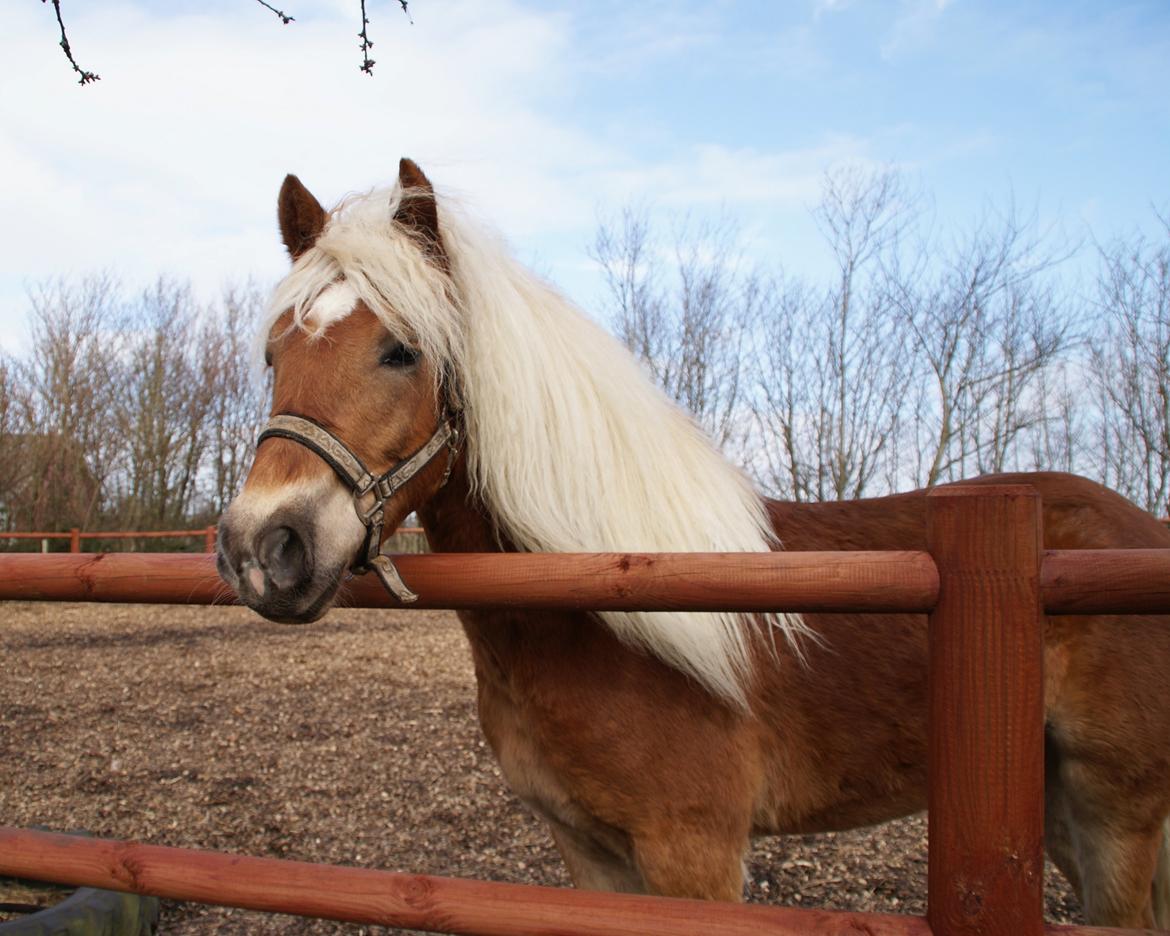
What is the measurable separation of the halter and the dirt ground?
8.45ft

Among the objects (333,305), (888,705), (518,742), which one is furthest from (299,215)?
(888,705)

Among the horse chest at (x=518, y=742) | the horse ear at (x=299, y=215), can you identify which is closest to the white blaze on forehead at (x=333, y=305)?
the horse ear at (x=299, y=215)

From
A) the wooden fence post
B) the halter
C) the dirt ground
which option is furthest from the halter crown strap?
the dirt ground

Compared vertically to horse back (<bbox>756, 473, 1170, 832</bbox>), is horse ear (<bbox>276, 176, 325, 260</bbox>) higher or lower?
higher

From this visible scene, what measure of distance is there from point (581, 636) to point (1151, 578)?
50.2 inches

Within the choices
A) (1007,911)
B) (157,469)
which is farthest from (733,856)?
(157,469)

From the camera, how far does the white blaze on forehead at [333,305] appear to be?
184 cm

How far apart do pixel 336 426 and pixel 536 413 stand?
51cm

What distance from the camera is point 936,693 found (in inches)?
48.6

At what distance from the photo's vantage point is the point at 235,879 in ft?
4.88

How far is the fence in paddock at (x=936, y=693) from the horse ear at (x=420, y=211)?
948mm

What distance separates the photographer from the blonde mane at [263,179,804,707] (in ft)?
6.36

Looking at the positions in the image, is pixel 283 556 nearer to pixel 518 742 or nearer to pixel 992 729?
pixel 518 742

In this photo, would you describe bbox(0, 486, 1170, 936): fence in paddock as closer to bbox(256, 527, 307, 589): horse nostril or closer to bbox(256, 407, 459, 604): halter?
bbox(256, 407, 459, 604): halter
